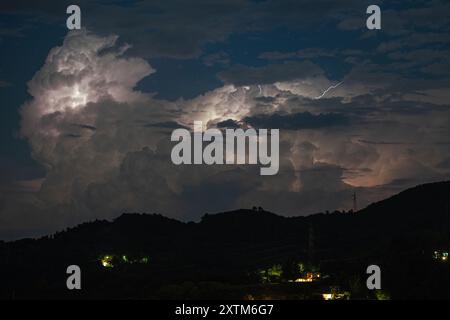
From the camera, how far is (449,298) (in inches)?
3356

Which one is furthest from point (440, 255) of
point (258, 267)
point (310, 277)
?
point (258, 267)

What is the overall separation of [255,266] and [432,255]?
5007 cm

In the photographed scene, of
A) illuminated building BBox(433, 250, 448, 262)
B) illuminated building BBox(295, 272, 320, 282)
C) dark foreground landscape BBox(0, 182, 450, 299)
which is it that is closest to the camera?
dark foreground landscape BBox(0, 182, 450, 299)

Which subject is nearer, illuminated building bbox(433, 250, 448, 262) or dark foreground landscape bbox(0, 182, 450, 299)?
dark foreground landscape bbox(0, 182, 450, 299)

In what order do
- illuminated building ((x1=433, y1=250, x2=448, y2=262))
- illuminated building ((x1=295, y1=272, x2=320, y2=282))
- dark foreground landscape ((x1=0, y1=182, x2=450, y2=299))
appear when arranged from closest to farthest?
1. dark foreground landscape ((x1=0, y1=182, x2=450, y2=299))
2. illuminated building ((x1=433, y1=250, x2=448, y2=262))
3. illuminated building ((x1=295, y1=272, x2=320, y2=282))

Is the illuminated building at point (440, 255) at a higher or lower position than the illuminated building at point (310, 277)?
higher

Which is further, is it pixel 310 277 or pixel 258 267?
pixel 258 267

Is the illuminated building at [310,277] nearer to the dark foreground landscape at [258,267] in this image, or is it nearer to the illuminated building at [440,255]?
the dark foreground landscape at [258,267]

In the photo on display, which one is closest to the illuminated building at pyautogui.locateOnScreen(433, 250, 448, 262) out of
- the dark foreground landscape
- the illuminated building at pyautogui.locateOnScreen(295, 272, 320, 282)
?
the dark foreground landscape

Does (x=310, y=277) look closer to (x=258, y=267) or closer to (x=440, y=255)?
(x=440, y=255)

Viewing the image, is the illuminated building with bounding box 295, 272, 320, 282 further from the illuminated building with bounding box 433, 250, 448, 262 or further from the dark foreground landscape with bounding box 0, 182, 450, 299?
the illuminated building with bounding box 433, 250, 448, 262

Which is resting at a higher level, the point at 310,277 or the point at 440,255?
the point at 440,255

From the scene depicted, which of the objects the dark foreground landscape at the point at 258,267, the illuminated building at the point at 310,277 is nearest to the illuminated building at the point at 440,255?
the dark foreground landscape at the point at 258,267

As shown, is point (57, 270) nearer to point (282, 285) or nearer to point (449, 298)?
point (282, 285)
